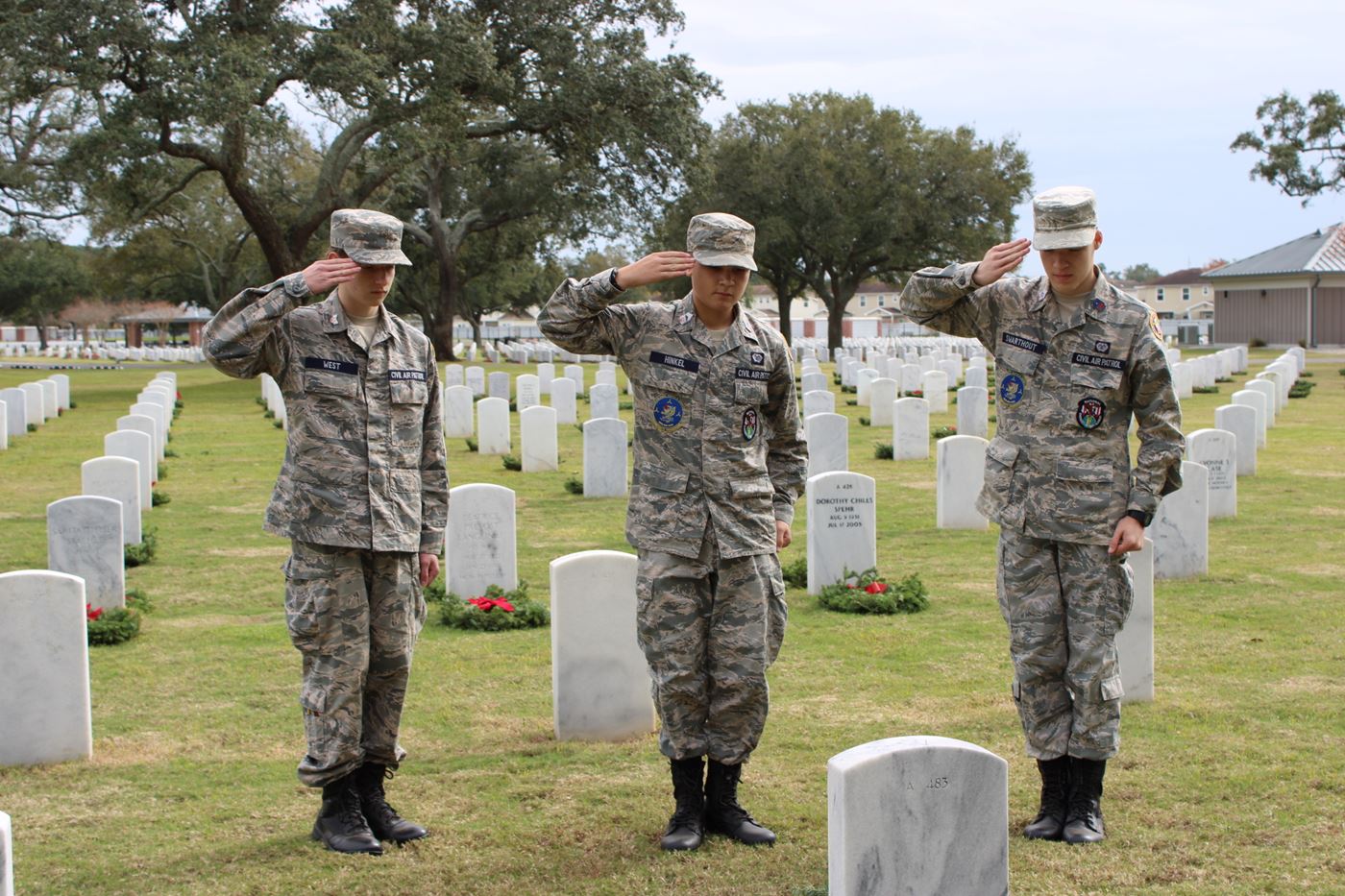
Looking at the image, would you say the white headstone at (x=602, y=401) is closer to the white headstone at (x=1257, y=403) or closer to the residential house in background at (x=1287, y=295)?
the white headstone at (x=1257, y=403)

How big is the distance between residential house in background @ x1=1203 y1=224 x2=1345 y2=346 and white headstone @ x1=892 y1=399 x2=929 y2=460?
1614 inches

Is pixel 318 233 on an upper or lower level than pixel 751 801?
upper

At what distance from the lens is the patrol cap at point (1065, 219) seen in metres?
4.47

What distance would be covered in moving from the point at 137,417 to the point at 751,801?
38.7 feet

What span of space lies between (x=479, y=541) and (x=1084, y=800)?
15.8 ft

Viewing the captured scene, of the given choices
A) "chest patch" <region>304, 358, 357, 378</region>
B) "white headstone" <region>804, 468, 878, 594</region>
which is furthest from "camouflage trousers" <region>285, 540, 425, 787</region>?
"white headstone" <region>804, 468, 878, 594</region>

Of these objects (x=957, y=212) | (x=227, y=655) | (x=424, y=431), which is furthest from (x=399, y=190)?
(x=424, y=431)

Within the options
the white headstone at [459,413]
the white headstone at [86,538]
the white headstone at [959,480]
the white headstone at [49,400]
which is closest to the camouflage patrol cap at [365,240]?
the white headstone at [86,538]

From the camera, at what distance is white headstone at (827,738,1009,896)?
134 inches

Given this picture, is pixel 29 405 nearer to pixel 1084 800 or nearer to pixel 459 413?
pixel 459 413

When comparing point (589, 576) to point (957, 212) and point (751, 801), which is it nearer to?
point (751, 801)

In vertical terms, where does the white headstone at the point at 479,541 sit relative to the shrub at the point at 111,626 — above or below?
above

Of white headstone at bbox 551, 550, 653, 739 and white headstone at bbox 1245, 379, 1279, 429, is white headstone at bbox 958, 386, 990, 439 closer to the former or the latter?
white headstone at bbox 1245, 379, 1279, 429

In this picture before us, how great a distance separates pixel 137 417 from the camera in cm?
1512
